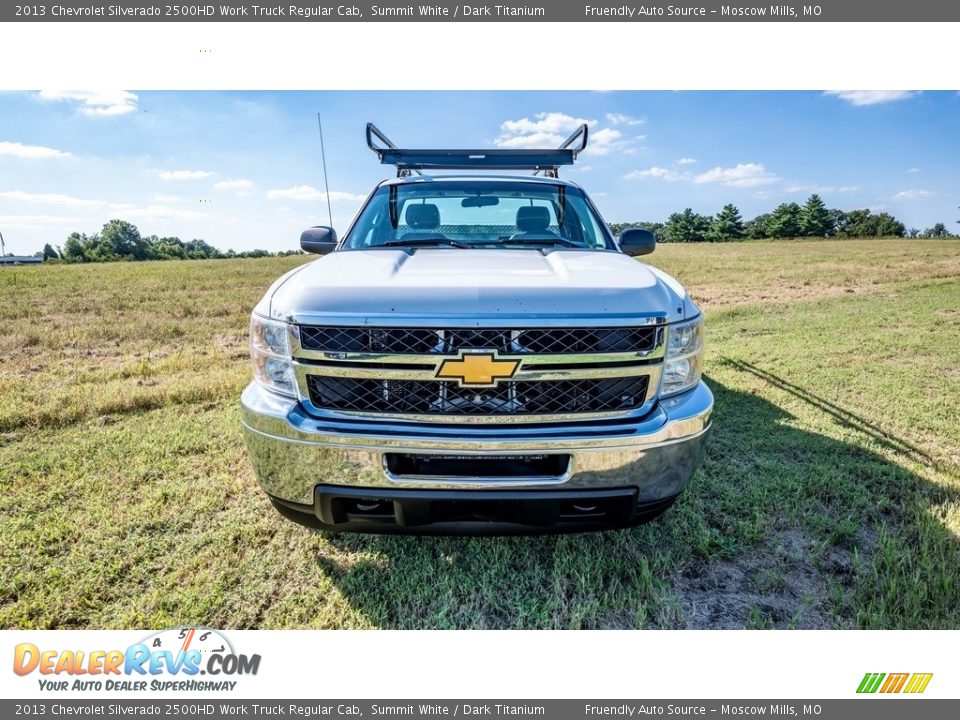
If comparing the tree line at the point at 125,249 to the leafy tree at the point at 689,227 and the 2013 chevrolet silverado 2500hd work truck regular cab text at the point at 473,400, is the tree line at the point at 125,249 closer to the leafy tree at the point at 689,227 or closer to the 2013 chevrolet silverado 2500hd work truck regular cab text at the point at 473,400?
the 2013 chevrolet silverado 2500hd work truck regular cab text at the point at 473,400

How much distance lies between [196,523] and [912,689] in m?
3.51

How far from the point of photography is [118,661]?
6.48ft

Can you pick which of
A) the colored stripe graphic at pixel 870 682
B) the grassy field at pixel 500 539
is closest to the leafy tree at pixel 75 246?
the grassy field at pixel 500 539

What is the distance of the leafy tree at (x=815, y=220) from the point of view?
6222 cm

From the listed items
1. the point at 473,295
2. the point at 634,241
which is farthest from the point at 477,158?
the point at 473,295

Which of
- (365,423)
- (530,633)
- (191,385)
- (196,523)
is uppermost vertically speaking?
(365,423)

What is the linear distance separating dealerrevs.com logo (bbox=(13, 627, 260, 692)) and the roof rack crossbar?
329cm

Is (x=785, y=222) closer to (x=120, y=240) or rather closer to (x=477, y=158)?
(x=477, y=158)

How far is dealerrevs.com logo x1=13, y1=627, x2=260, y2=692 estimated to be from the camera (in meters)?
1.95

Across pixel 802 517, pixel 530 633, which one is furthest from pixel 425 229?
pixel 802 517

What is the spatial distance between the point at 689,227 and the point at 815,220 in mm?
15292

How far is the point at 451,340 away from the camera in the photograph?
1.92 m

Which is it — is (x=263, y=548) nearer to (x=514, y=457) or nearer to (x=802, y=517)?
(x=514, y=457)

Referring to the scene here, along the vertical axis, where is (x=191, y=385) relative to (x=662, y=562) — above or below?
above
